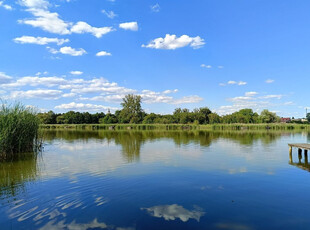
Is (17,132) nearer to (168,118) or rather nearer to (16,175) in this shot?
(16,175)

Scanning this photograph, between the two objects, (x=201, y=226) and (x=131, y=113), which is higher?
(x=131, y=113)

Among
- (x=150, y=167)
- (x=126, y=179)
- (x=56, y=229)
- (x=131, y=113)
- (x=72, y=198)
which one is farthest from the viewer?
(x=131, y=113)

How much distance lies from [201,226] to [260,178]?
20.0ft

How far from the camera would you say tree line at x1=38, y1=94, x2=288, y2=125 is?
308ft

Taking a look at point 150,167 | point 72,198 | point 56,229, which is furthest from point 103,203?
point 150,167

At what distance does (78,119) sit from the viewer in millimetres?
117062

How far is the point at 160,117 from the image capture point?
348 ft

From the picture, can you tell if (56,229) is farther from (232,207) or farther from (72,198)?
(232,207)

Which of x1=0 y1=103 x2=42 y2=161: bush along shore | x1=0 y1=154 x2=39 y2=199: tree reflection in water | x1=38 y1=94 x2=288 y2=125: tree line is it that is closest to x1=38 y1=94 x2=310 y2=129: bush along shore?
x1=38 y1=94 x2=288 y2=125: tree line

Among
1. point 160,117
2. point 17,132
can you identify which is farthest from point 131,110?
point 17,132

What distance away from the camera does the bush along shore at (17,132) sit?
48.8 ft

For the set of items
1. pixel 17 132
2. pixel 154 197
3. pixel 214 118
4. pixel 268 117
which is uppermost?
pixel 268 117

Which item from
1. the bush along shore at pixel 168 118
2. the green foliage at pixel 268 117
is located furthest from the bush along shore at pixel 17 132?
the green foliage at pixel 268 117

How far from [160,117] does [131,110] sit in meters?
14.0
